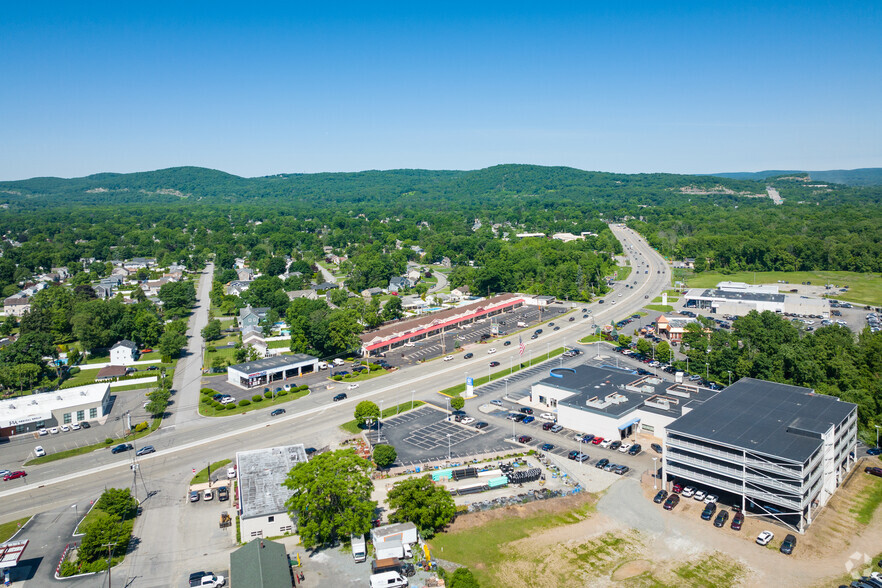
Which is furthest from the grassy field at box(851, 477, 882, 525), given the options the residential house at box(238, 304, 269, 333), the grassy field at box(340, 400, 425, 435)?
the residential house at box(238, 304, 269, 333)

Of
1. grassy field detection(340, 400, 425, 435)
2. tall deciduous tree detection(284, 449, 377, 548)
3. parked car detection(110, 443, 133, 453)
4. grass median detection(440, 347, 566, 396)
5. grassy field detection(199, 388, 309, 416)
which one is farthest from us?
grass median detection(440, 347, 566, 396)

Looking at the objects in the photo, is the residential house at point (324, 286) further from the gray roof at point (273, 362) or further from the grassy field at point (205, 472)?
the grassy field at point (205, 472)

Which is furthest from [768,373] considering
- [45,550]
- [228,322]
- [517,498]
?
[228,322]

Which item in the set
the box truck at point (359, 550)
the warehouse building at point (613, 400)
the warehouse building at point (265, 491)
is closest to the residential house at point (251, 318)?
the warehouse building at point (265, 491)

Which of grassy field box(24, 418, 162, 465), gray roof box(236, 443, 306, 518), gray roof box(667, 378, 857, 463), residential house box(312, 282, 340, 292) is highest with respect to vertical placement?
residential house box(312, 282, 340, 292)

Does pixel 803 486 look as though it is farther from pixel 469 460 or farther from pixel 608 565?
pixel 469 460

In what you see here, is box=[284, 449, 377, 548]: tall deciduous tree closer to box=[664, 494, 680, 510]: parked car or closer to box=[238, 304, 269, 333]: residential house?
box=[664, 494, 680, 510]: parked car

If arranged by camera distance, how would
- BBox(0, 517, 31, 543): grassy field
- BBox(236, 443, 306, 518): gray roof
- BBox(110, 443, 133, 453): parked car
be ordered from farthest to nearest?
BBox(110, 443, 133, 453): parked car
BBox(0, 517, 31, 543): grassy field
BBox(236, 443, 306, 518): gray roof
